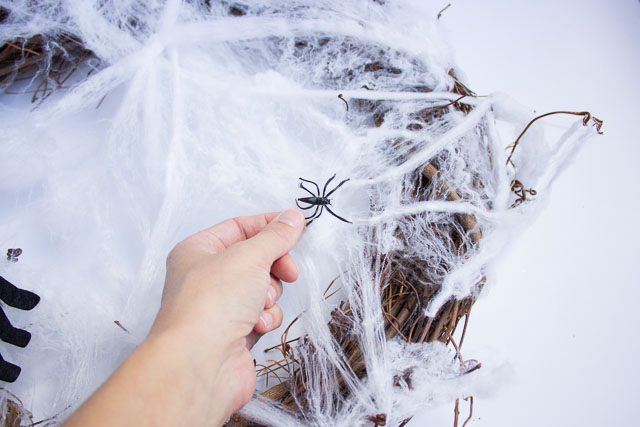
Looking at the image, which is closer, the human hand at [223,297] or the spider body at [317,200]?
the human hand at [223,297]

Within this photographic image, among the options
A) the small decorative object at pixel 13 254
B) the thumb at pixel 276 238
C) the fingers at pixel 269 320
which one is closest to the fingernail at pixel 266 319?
the fingers at pixel 269 320

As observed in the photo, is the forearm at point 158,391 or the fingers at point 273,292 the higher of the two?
the forearm at point 158,391

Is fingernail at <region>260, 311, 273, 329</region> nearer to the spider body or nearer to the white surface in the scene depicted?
the spider body

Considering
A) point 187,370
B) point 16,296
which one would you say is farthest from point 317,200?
point 16,296

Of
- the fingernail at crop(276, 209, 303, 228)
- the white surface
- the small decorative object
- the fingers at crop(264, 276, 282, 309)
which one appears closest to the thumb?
the fingernail at crop(276, 209, 303, 228)

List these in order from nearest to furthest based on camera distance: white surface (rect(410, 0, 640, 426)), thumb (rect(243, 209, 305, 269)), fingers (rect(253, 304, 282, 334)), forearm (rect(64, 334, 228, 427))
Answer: forearm (rect(64, 334, 228, 427)) < thumb (rect(243, 209, 305, 269)) < fingers (rect(253, 304, 282, 334)) < white surface (rect(410, 0, 640, 426))

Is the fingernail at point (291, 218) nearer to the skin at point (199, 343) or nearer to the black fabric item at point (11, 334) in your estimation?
the skin at point (199, 343)
